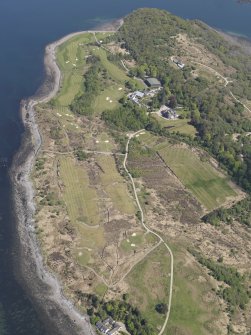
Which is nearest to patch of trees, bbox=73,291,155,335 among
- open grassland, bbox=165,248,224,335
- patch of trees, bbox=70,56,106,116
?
open grassland, bbox=165,248,224,335

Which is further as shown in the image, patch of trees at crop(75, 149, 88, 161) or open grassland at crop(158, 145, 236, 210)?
patch of trees at crop(75, 149, 88, 161)

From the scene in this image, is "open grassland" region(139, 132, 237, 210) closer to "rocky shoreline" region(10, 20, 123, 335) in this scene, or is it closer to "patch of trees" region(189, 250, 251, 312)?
"patch of trees" region(189, 250, 251, 312)

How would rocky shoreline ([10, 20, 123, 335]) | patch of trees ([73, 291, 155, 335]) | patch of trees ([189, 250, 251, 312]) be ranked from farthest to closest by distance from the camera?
1. patch of trees ([189, 250, 251, 312])
2. rocky shoreline ([10, 20, 123, 335])
3. patch of trees ([73, 291, 155, 335])

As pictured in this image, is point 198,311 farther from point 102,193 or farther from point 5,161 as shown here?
point 5,161

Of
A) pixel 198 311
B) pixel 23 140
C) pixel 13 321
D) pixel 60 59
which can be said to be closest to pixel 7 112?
pixel 23 140

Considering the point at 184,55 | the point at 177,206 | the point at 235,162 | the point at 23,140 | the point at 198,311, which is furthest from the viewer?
the point at 184,55

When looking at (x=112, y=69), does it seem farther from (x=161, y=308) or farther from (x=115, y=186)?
(x=161, y=308)

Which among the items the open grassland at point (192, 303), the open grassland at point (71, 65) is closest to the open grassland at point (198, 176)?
the open grassland at point (192, 303)
